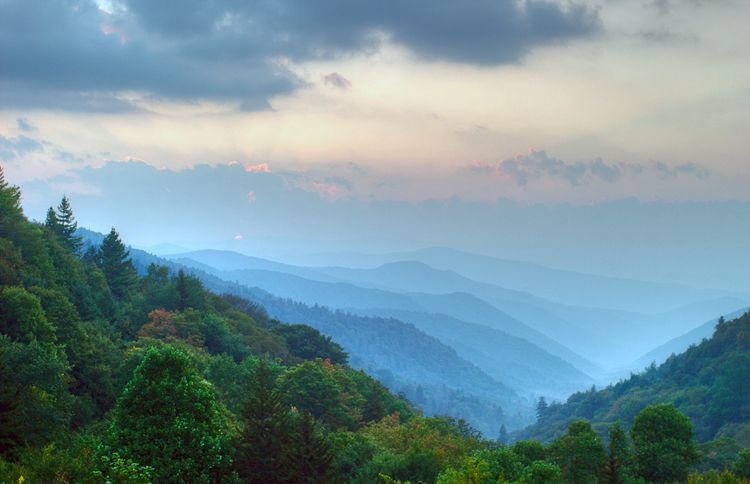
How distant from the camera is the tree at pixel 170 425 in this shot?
28.2m

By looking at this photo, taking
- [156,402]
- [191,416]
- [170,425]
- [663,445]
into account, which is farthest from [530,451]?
[156,402]

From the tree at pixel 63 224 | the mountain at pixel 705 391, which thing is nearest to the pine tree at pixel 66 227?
the tree at pixel 63 224

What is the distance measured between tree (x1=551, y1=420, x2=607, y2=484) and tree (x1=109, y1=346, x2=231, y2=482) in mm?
29692

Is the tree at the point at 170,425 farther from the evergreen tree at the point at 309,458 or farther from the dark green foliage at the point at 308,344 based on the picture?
the dark green foliage at the point at 308,344

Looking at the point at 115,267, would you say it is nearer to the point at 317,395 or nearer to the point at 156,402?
the point at 317,395

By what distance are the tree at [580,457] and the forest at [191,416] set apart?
0.33 feet

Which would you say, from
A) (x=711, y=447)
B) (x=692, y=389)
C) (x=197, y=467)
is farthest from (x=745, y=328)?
(x=197, y=467)

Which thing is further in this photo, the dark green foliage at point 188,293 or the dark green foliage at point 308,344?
the dark green foliage at point 308,344

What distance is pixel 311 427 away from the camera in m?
32.1

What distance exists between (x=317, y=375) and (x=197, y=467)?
35059 mm

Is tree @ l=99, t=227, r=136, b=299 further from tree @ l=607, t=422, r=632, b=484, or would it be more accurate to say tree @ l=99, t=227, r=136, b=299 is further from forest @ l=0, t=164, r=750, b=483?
tree @ l=607, t=422, r=632, b=484

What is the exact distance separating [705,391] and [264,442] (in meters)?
140

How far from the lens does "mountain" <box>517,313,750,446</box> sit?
127m

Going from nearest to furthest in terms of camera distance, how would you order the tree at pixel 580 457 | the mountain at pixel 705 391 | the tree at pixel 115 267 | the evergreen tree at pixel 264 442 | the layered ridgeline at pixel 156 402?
the layered ridgeline at pixel 156 402
the evergreen tree at pixel 264 442
the tree at pixel 580 457
the tree at pixel 115 267
the mountain at pixel 705 391
